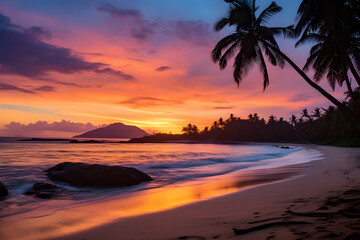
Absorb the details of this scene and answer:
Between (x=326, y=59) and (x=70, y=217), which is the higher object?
(x=326, y=59)

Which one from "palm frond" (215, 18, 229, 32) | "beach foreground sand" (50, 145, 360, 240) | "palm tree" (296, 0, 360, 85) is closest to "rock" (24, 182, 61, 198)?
"beach foreground sand" (50, 145, 360, 240)

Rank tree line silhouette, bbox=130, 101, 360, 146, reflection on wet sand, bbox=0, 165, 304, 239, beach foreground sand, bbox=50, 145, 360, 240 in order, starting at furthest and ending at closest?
tree line silhouette, bbox=130, 101, 360, 146
reflection on wet sand, bbox=0, 165, 304, 239
beach foreground sand, bbox=50, 145, 360, 240

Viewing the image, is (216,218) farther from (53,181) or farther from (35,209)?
(53,181)

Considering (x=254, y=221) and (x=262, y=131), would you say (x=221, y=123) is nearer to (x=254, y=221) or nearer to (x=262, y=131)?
(x=262, y=131)

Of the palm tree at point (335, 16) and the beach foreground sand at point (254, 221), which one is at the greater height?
the palm tree at point (335, 16)

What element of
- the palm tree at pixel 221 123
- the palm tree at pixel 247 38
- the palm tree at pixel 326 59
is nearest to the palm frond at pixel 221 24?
the palm tree at pixel 247 38

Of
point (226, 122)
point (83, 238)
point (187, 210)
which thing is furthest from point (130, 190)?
point (226, 122)

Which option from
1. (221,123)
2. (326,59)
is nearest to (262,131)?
(221,123)

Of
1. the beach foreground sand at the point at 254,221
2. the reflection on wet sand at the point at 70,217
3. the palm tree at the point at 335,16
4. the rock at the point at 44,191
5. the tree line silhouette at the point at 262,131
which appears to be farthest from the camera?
the tree line silhouette at the point at 262,131

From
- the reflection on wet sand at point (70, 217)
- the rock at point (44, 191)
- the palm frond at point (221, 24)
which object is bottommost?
the rock at point (44, 191)

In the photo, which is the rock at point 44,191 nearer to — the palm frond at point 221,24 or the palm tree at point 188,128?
the palm frond at point 221,24

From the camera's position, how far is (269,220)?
2805 mm

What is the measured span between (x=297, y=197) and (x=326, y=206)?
2.88 ft

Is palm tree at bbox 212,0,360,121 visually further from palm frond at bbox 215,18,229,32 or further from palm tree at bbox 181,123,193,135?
palm tree at bbox 181,123,193,135
